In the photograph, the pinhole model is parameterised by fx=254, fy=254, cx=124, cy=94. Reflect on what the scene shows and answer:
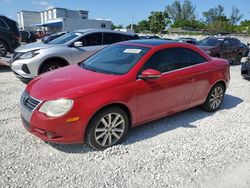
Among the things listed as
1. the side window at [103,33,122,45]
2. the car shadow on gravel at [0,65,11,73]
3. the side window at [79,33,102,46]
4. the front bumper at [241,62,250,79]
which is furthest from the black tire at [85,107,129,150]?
the car shadow on gravel at [0,65,11,73]

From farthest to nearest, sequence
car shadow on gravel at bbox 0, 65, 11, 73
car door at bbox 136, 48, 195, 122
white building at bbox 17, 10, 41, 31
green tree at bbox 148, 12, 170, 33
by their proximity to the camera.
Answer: white building at bbox 17, 10, 41, 31 → green tree at bbox 148, 12, 170, 33 → car shadow on gravel at bbox 0, 65, 11, 73 → car door at bbox 136, 48, 195, 122

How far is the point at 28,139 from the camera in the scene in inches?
152

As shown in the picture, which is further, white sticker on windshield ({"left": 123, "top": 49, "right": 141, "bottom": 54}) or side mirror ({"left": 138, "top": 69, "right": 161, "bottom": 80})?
white sticker on windshield ({"left": 123, "top": 49, "right": 141, "bottom": 54})

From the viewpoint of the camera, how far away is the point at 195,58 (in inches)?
190

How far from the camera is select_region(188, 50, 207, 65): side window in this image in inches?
186

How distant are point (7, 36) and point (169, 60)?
8439mm

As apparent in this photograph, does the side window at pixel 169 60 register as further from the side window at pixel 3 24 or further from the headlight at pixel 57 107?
the side window at pixel 3 24

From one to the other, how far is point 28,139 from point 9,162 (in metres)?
0.60

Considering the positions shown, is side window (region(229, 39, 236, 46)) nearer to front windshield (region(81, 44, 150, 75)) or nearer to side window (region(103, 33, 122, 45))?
side window (region(103, 33, 122, 45))

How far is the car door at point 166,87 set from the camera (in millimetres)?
3887

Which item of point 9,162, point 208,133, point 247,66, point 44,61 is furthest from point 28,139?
point 247,66

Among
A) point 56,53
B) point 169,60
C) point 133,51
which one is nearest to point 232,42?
point 56,53

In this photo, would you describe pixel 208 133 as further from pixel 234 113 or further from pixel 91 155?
pixel 91 155

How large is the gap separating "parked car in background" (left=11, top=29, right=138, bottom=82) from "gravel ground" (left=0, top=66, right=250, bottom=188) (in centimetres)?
213
